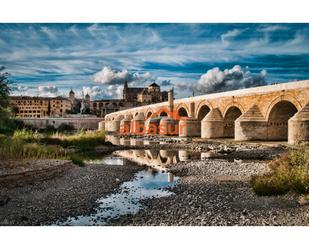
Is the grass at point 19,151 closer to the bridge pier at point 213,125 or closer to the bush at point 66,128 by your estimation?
the bush at point 66,128

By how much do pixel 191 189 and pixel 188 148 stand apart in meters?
8.68

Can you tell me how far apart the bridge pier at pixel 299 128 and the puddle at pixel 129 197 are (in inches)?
208

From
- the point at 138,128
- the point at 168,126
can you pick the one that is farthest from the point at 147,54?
the point at 138,128

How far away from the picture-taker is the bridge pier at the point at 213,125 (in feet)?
62.3

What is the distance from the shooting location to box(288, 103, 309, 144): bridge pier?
12.3 meters

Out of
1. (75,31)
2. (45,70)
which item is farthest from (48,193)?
(75,31)

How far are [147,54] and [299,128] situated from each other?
7.30 meters

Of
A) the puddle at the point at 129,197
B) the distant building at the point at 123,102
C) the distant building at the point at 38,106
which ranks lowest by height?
the puddle at the point at 129,197

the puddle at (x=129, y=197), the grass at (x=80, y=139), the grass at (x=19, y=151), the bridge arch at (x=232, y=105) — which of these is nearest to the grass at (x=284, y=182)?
the puddle at (x=129, y=197)

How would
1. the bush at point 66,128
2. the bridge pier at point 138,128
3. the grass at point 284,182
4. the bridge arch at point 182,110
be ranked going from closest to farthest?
1. the grass at point 284,182
2. the bush at point 66,128
3. the bridge arch at point 182,110
4. the bridge pier at point 138,128

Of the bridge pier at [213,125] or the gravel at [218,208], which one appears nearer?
the gravel at [218,208]

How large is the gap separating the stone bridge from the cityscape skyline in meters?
2.66

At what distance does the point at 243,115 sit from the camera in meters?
16.4

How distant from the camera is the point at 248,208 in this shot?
568 centimetres
